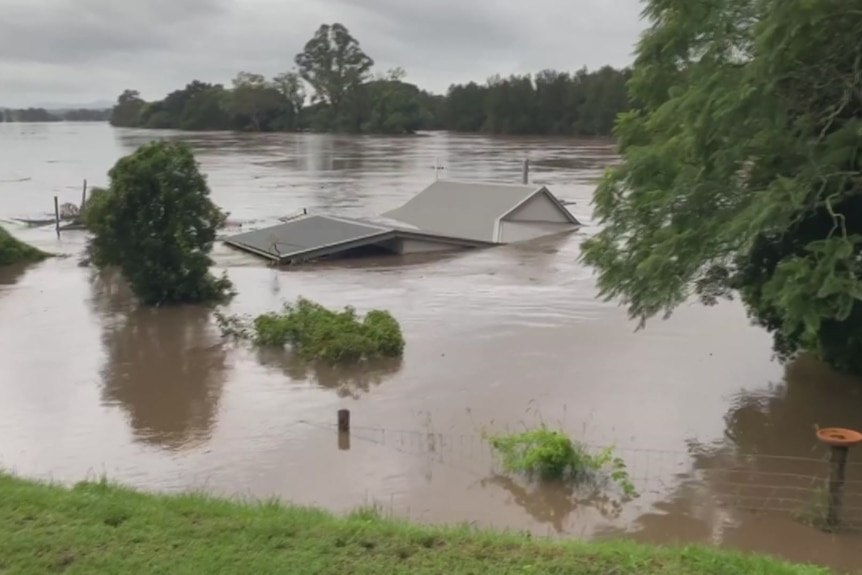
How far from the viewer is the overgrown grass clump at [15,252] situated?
25344 mm

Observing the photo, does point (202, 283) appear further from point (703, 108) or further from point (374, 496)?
point (703, 108)

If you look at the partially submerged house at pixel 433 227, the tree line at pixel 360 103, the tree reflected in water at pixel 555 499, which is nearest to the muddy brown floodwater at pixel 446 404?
the tree reflected in water at pixel 555 499

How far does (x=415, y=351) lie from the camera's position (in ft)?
50.8

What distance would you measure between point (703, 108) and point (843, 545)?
4.43m

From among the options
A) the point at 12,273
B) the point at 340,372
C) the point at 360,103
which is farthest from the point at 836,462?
the point at 360,103

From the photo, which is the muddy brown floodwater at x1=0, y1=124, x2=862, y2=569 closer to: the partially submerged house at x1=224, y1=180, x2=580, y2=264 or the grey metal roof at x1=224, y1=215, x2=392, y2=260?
the grey metal roof at x1=224, y1=215, x2=392, y2=260

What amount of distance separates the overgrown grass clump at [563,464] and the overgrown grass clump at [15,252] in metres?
20.2

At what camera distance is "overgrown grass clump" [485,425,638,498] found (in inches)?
375

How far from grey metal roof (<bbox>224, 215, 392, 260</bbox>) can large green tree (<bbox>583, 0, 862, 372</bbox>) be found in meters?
14.8

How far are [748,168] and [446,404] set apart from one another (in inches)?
198

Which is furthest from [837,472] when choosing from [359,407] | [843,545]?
[359,407]

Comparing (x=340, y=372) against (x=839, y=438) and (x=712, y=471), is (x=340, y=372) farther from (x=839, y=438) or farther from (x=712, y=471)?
(x=839, y=438)

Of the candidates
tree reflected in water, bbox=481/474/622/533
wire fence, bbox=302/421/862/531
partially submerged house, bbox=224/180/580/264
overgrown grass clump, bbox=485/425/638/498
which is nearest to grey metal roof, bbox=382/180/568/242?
partially submerged house, bbox=224/180/580/264

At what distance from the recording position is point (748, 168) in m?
9.98
